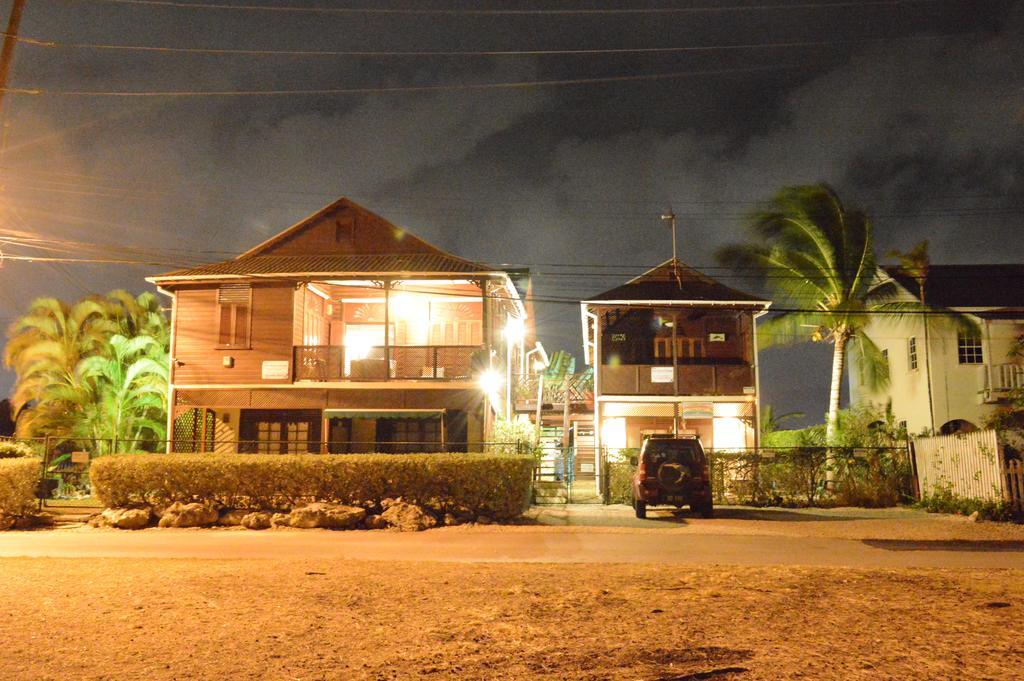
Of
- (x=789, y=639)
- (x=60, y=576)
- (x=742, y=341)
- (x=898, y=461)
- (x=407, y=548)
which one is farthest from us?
(x=742, y=341)

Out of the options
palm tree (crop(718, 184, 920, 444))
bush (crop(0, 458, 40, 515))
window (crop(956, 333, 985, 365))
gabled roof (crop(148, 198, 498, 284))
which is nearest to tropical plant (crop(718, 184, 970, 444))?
palm tree (crop(718, 184, 920, 444))

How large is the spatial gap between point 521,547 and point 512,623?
671 cm

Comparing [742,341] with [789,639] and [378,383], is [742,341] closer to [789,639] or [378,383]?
[378,383]

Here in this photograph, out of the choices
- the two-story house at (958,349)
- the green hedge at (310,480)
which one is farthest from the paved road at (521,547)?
the two-story house at (958,349)

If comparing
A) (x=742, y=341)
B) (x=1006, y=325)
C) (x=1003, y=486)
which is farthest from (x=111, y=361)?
(x=1006, y=325)

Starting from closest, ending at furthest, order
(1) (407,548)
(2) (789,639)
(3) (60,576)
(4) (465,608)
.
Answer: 1. (2) (789,639)
2. (4) (465,608)
3. (3) (60,576)
4. (1) (407,548)

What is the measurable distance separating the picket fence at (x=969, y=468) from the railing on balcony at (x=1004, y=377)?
39.3 ft

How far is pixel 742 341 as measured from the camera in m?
32.0

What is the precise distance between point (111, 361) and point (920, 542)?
23571 millimetres

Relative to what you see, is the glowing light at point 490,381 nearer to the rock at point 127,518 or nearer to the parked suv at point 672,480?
the parked suv at point 672,480

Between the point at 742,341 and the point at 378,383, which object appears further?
the point at 742,341

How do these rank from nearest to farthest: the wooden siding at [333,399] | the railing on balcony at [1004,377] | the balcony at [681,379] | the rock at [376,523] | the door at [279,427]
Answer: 1. the rock at [376,523]
2. the wooden siding at [333,399]
3. the door at [279,427]
4. the balcony at [681,379]
5. the railing on balcony at [1004,377]

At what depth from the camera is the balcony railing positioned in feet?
85.3

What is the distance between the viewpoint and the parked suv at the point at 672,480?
19219 mm
